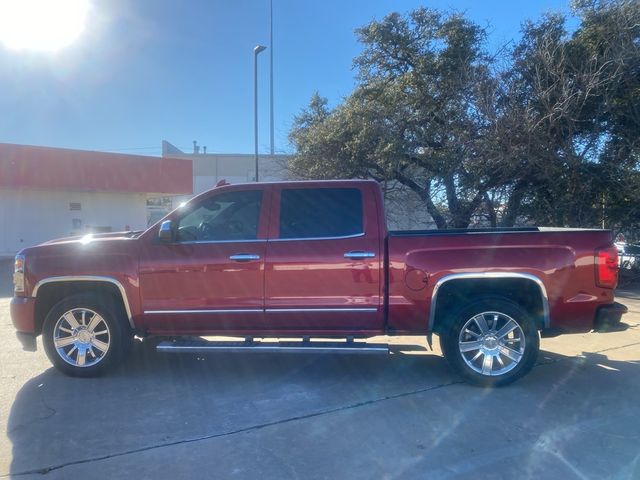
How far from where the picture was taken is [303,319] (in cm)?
507

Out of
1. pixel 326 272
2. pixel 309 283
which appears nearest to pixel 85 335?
pixel 309 283

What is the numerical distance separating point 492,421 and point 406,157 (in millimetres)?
10685

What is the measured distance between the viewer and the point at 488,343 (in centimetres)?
499

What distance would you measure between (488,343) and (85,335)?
159 inches

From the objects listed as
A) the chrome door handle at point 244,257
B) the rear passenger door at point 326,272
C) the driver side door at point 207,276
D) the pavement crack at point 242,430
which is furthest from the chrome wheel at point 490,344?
the chrome door handle at point 244,257

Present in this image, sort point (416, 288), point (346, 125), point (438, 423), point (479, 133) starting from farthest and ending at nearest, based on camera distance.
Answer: point (346, 125) < point (479, 133) < point (416, 288) < point (438, 423)

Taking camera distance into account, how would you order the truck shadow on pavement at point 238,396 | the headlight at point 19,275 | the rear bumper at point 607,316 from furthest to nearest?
the headlight at point 19,275 → the rear bumper at point 607,316 → the truck shadow on pavement at point 238,396

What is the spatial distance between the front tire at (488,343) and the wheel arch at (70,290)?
3.26m

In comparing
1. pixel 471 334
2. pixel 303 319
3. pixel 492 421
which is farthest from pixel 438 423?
pixel 303 319

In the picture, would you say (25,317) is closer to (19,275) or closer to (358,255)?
(19,275)

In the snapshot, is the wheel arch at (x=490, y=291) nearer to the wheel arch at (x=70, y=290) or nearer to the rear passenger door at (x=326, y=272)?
the rear passenger door at (x=326, y=272)

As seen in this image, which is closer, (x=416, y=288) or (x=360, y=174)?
(x=416, y=288)

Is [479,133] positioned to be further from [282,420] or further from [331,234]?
[282,420]

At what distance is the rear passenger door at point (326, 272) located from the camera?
497 centimetres
